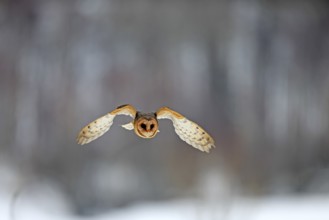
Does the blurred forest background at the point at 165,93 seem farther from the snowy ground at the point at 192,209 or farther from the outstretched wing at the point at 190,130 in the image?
the outstretched wing at the point at 190,130

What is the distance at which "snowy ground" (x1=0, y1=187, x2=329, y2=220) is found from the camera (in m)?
1.61

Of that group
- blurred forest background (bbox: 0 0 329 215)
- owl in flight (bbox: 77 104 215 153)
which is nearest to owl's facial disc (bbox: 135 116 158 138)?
owl in flight (bbox: 77 104 215 153)

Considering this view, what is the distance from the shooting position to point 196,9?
1736 mm

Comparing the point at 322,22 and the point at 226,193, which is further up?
the point at 322,22

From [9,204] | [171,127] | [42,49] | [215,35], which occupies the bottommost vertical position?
[9,204]

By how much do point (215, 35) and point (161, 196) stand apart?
628mm

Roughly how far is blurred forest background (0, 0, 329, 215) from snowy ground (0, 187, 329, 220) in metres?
0.03

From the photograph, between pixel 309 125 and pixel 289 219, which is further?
pixel 309 125

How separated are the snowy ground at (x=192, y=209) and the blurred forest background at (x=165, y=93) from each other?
1.3 inches

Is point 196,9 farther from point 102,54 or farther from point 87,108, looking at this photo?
point 87,108

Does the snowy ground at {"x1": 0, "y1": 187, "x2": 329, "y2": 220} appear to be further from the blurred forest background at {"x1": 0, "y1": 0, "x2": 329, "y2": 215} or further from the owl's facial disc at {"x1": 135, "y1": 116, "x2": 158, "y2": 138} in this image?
the owl's facial disc at {"x1": 135, "y1": 116, "x2": 158, "y2": 138}

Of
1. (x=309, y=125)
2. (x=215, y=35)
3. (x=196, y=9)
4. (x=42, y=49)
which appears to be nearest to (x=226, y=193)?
(x=309, y=125)

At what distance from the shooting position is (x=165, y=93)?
1.73m

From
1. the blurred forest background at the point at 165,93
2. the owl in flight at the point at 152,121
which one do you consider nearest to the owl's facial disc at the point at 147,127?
the owl in flight at the point at 152,121
